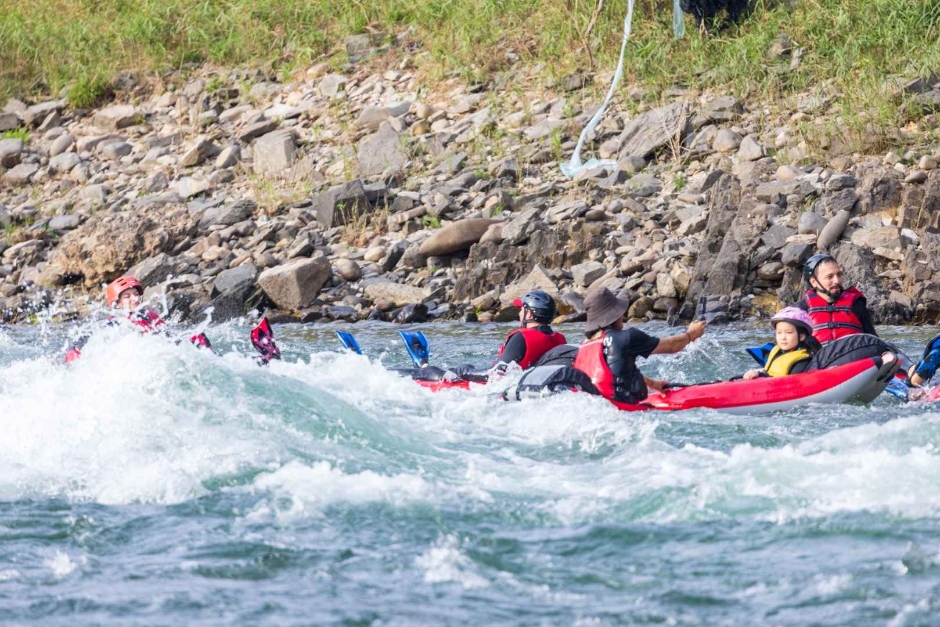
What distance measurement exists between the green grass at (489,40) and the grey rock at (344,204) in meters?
3.66

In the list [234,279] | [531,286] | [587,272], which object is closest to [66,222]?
[234,279]

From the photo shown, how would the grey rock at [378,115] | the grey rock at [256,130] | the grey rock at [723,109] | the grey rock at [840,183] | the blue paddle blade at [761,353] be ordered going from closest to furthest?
the blue paddle blade at [761,353]
the grey rock at [840,183]
the grey rock at [723,109]
the grey rock at [378,115]
the grey rock at [256,130]

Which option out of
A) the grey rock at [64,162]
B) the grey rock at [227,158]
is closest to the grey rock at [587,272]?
the grey rock at [227,158]

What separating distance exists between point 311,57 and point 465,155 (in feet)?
16.1

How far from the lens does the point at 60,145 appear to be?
1938 cm

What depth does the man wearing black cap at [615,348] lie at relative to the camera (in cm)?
738

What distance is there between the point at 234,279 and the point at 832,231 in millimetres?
6648

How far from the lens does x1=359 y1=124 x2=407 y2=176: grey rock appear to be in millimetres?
16547

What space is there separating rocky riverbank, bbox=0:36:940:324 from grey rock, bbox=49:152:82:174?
0.03 m

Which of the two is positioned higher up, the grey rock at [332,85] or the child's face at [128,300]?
the child's face at [128,300]

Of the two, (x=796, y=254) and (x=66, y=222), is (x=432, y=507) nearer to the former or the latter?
(x=796, y=254)

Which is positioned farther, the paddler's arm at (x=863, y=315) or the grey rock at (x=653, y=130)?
the grey rock at (x=653, y=130)

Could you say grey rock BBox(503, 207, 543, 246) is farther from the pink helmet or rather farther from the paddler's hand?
the paddler's hand

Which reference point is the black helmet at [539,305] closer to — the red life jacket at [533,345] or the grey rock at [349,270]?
the red life jacket at [533,345]
